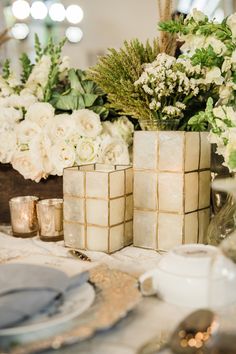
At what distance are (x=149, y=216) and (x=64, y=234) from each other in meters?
0.19

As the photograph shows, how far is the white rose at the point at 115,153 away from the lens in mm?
1126

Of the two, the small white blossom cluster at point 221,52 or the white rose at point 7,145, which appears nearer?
the small white blossom cluster at point 221,52

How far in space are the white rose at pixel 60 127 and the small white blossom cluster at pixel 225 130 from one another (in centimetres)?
35

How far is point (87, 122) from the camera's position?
→ 112 centimetres

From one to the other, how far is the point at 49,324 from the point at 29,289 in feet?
0.20

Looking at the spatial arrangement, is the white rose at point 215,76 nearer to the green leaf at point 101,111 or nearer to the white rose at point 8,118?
the green leaf at point 101,111

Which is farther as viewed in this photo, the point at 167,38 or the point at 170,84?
the point at 167,38

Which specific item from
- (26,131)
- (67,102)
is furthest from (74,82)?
(26,131)

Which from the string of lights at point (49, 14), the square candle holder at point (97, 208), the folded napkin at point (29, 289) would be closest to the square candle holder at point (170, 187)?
the square candle holder at point (97, 208)

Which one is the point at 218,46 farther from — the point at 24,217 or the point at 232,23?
the point at 24,217

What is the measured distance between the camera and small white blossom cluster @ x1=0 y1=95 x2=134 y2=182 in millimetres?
1106

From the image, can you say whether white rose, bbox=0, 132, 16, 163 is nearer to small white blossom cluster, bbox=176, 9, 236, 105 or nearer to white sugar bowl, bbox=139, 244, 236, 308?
small white blossom cluster, bbox=176, 9, 236, 105

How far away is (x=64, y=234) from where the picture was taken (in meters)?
1.04

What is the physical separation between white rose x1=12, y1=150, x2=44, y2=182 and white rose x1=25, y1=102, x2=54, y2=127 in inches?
3.0
